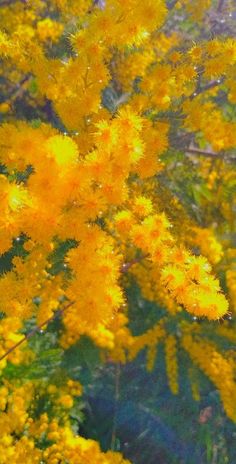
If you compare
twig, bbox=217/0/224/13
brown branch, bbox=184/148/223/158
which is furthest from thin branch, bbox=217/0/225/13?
brown branch, bbox=184/148/223/158

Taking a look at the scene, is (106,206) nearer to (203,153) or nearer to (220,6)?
(203,153)

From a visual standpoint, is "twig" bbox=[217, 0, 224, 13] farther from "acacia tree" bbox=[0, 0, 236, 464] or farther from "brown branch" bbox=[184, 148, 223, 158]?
"brown branch" bbox=[184, 148, 223, 158]

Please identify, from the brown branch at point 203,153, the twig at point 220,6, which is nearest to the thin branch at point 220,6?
the twig at point 220,6

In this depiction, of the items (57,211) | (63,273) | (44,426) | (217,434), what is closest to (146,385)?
(217,434)

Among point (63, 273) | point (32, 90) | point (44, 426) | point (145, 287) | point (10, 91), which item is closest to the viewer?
point (63, 273)

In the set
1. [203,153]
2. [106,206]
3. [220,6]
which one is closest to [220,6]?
[220,6]

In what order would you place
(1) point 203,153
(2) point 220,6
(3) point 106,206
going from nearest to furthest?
(3) point 106,206
(1) point 203,153
(2) point 220,6

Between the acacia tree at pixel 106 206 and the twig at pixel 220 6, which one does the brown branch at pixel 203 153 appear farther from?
the twig at pixel 220 6

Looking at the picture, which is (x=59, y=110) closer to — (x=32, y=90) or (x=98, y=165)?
(x=98, y=165)
